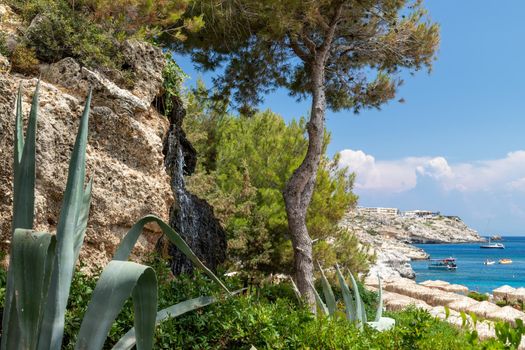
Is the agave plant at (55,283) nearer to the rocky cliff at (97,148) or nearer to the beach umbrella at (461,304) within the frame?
the rocky cliff at (97,148)

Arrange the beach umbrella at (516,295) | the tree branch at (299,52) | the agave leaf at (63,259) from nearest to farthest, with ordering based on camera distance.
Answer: the agave leaf at (63,259), the tree branch at (299,52), the beach umbrella at (516,295)

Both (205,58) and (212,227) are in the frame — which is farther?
(205,58)

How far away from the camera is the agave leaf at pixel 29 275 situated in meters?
1.36

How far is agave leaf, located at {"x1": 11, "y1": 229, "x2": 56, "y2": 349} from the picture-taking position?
1359 millimetres

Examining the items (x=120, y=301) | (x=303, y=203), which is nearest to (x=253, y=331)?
(x=120, y=301)

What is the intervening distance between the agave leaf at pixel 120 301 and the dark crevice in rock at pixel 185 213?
426 centimetres

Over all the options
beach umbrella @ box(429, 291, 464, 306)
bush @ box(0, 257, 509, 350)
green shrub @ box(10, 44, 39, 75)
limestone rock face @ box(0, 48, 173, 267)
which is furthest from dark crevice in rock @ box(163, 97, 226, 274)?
beach umbrella @ box(429, 291, 464, 306)

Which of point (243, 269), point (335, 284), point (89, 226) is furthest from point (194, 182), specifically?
point (89, 226)

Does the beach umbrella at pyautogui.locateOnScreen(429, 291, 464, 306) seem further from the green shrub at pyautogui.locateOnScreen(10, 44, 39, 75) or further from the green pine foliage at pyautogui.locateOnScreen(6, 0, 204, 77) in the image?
the green shrub at pyautogui.locateOnScreen(10, 44, 39, 75)

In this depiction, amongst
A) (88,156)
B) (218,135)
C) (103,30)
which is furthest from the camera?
(218,135)

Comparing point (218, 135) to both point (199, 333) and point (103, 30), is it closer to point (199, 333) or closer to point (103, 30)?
point (103, 30)

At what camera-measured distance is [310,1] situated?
26.0 ft

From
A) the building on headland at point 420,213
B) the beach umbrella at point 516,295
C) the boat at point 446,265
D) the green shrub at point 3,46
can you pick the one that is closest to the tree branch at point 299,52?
the green shrub at point 3,46

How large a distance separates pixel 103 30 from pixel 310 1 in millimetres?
3802
